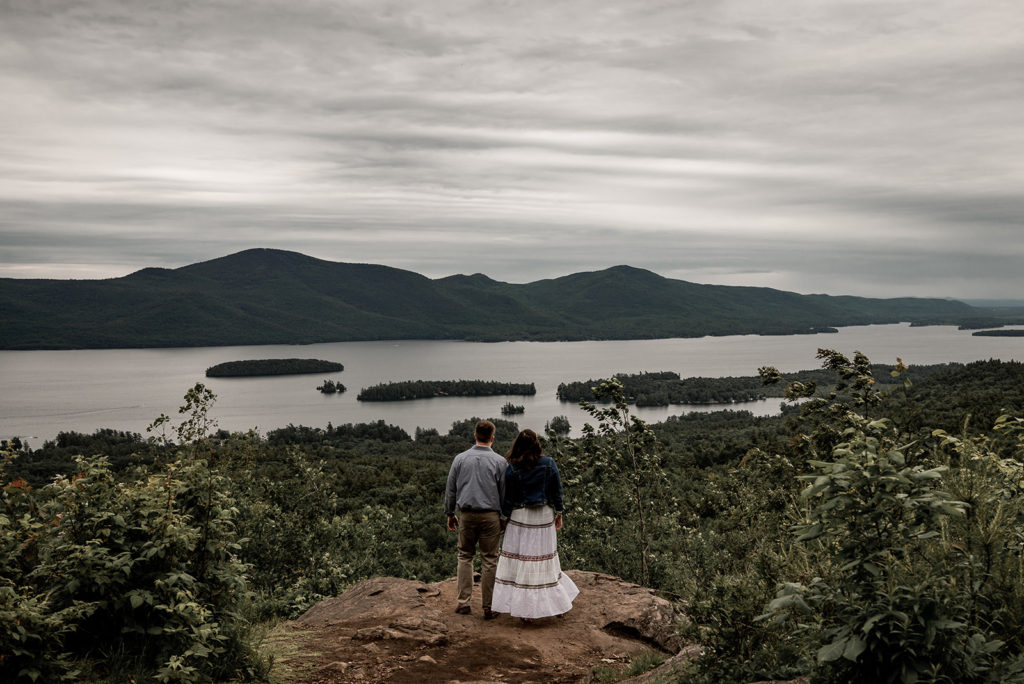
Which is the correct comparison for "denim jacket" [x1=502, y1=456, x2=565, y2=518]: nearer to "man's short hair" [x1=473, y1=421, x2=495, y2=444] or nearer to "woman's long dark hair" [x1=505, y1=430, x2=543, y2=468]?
"woman's long dark hair" [x1=505, y1=430, x2=543, y2=468]

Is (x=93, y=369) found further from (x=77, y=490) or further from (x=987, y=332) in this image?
(x=987, y=332)

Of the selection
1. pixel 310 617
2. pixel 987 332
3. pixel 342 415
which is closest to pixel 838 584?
pixel 310 617

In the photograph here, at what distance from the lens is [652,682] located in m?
5.05

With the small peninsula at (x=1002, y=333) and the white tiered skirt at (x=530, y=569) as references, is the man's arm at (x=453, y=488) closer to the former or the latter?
the white tiered skirt at (x=530, y=569)

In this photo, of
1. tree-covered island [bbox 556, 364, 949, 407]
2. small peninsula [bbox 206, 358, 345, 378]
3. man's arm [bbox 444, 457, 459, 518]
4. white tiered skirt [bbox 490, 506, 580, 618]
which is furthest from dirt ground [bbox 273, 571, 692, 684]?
small peninsula [bbox 206, 358, 345, 378]

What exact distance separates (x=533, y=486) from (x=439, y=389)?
100 m

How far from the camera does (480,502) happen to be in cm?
703

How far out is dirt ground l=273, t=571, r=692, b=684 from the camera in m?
5.88

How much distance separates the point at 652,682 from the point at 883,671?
86.3 inches

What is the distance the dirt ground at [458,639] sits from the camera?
19.3 ft

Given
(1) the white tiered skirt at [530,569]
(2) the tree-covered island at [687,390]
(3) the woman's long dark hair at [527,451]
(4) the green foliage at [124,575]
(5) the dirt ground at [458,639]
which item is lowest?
(2) the tree-covered island at [687,390]

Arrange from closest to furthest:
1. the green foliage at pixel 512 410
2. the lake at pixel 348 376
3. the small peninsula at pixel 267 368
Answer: the lake at pixel 348 376 < the green foliage at pixel 512 410 < the small peninsula at pixel 267 368

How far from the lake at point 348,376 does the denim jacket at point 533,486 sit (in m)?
41.2

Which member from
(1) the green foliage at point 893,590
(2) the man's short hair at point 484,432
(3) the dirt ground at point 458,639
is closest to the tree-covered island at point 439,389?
(3) the dirt ground at point 458,639
